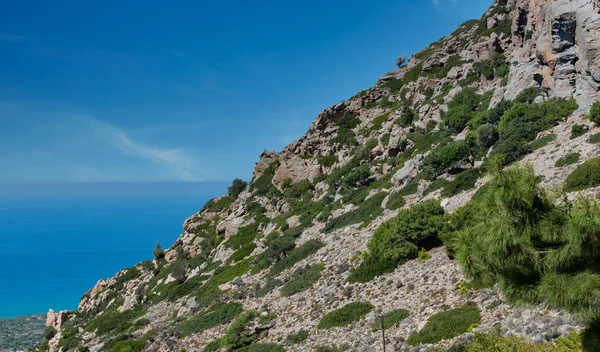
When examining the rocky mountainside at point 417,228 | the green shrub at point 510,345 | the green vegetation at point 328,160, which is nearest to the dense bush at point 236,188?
the rocky mountainside at point 417,228

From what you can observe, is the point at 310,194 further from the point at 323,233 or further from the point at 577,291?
the point at 577,291

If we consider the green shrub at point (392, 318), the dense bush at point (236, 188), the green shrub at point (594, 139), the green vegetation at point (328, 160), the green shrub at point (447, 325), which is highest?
the dense bush at point (236, 188)

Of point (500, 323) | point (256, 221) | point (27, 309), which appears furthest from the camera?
point (27, 309)

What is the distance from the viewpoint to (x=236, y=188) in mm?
69562

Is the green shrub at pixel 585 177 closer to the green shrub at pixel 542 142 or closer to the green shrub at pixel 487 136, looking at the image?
the green shrub at pixel 542 142

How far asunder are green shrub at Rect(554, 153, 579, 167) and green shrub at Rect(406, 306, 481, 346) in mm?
13105

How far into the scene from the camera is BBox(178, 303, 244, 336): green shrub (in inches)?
1006

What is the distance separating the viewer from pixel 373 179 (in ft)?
142

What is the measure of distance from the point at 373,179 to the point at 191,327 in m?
24.9

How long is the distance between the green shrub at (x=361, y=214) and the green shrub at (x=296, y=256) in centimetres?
300

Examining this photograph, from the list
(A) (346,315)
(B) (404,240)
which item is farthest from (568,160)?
(A) (346,315)

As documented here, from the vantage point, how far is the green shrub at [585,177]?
18.2 m

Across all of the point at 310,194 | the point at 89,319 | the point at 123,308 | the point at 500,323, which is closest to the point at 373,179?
the point at 310,194

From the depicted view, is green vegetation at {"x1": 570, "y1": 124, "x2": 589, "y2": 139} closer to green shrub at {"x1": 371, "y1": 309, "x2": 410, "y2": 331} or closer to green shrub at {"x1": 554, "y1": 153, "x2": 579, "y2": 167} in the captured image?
green shrub at {"x1": 554, "y1": 153, "x2": 579, "y2": 167}
